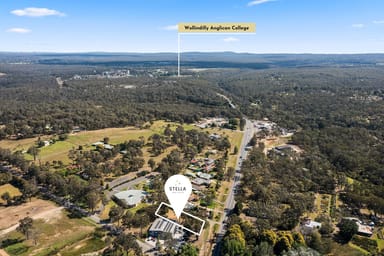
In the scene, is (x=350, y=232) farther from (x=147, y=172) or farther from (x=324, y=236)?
(x=147, y=172)

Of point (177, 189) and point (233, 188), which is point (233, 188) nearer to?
point (233, 188)

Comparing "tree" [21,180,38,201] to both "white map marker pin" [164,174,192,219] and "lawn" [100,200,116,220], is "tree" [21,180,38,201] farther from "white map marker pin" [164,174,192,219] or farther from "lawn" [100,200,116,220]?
"white map marker pin" [164,174,192,219]

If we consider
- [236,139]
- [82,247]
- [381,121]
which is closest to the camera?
[82,247]

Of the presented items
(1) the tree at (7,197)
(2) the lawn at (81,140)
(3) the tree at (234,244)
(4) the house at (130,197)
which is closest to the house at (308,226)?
(3) the tree at (234,244)

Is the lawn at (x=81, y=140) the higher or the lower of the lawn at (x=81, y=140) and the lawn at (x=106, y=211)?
the higher

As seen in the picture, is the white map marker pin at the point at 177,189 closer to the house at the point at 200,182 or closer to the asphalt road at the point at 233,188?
the asphalt road at the point at 233,188

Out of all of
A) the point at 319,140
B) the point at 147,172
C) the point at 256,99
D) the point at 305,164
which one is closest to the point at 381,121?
the point at 319,140
